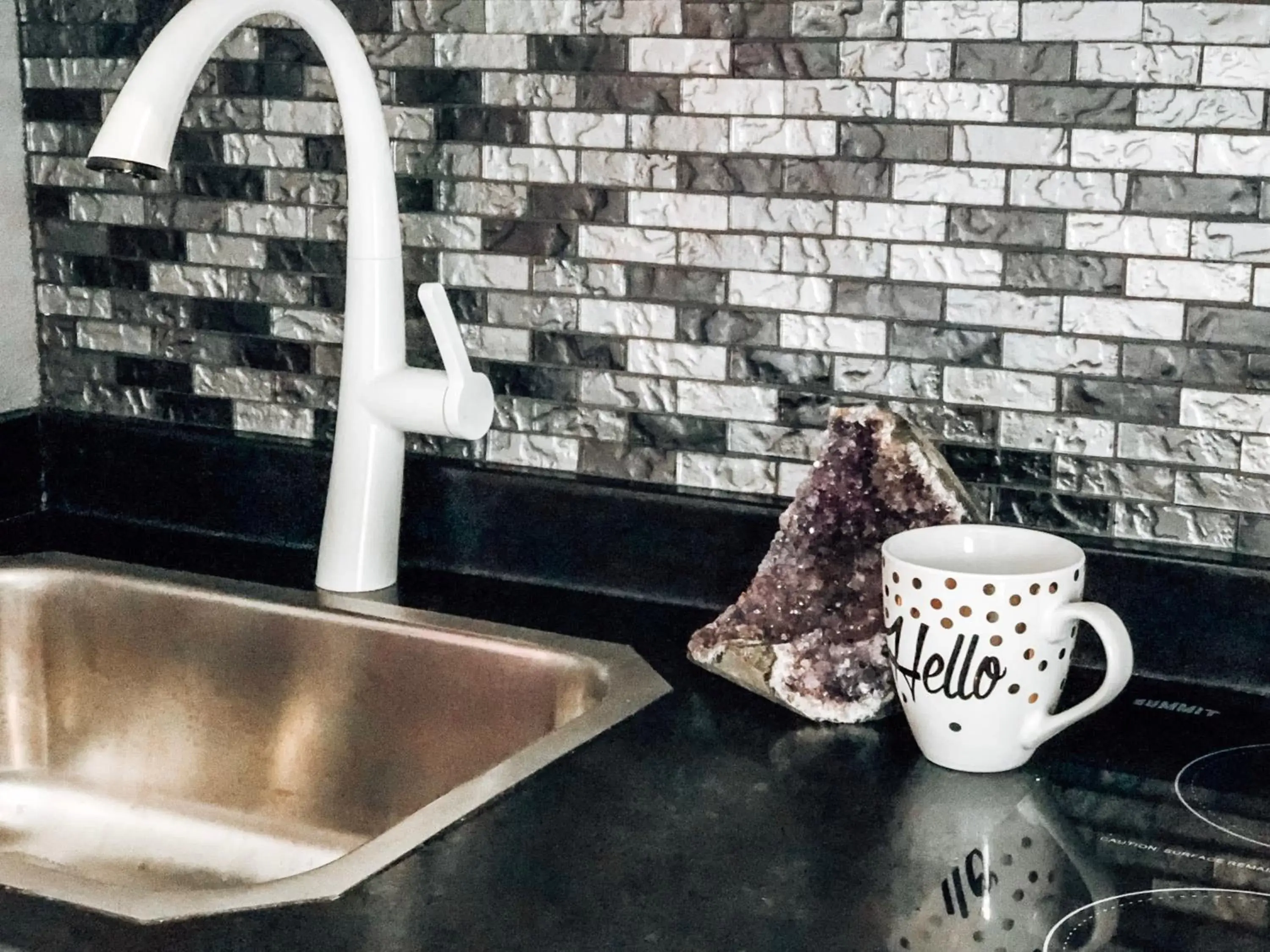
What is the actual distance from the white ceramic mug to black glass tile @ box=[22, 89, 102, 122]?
808 mm

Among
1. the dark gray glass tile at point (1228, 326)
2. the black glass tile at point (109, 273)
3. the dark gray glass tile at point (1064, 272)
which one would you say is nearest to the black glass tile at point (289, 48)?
the black glass tile at point (109, 273)

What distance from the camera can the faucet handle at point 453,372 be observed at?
1.05 meters

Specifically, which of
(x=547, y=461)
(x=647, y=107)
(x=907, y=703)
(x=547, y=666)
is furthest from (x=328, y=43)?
(x=907, y=703)

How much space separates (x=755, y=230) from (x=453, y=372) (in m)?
0.23

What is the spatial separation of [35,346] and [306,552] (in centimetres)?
34

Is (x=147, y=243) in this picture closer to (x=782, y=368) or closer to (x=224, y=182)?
(x=224, y=182)

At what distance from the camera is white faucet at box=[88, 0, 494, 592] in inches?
41.6

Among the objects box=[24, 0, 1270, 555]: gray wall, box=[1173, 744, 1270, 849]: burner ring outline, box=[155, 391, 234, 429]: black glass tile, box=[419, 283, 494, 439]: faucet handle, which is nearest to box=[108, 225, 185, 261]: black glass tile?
box=[24, 0, 1270, 555]: gray wall

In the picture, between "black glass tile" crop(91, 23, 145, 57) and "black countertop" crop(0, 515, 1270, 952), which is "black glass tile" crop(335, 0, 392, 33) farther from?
"black countertop" crop(0, 515, 1270, 952)

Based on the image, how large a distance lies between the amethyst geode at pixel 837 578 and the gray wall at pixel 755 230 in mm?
107

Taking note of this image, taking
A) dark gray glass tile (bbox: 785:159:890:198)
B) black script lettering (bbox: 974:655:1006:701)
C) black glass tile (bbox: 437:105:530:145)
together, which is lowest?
black script lettering (bbox: 974:655:1006:701)

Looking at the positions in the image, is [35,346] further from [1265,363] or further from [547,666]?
[1265,363]

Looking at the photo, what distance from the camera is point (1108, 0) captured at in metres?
0.95

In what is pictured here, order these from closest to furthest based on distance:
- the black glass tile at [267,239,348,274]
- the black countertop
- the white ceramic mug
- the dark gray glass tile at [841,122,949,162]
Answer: the black countertop
the white ceramic mug
the dark gray glass tile at [841,122,949,162]
the black glass tile at [267,239,348,274]
